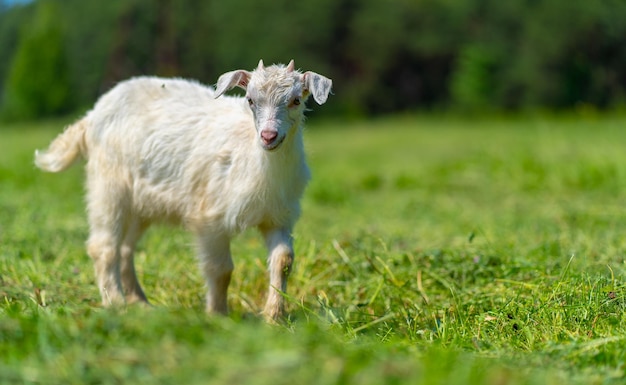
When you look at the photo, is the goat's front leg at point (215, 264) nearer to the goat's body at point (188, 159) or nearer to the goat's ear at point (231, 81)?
the goat's body at point (188, 159)

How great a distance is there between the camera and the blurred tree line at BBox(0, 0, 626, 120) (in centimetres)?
2391

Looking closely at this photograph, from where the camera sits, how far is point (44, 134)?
1592 centimetres

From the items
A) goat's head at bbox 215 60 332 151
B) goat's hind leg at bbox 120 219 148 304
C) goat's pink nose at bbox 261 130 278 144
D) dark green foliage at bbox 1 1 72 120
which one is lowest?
dark green foliage at bbox 1 1 72 120

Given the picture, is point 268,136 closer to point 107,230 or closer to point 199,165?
point 199,165

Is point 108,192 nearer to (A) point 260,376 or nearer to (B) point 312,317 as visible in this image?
(B) point 312,317

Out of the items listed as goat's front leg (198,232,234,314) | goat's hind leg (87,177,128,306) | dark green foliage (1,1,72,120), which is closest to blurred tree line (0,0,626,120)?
dark green foliage (1,1,72,120)

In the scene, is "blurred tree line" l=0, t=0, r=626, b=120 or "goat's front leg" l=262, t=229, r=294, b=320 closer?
"goat's front leg" l=262, t=229, r=294, b=320

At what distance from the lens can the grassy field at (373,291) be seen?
2.20m

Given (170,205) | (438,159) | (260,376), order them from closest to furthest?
(260,376) → (170,205) → (438,159)

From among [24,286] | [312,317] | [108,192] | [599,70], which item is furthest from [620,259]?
[599,70]

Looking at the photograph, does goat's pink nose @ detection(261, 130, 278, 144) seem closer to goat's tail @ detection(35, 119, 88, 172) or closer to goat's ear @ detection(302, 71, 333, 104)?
goat's ear @ detection(302, 71, 333, 104)

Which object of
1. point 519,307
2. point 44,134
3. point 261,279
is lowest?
point 44,134

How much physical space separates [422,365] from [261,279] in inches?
98.8

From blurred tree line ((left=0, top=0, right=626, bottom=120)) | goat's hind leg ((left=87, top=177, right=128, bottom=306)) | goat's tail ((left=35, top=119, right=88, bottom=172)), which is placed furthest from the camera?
blurred tree line ((left=0, top=0, right=626, bottom=120))
